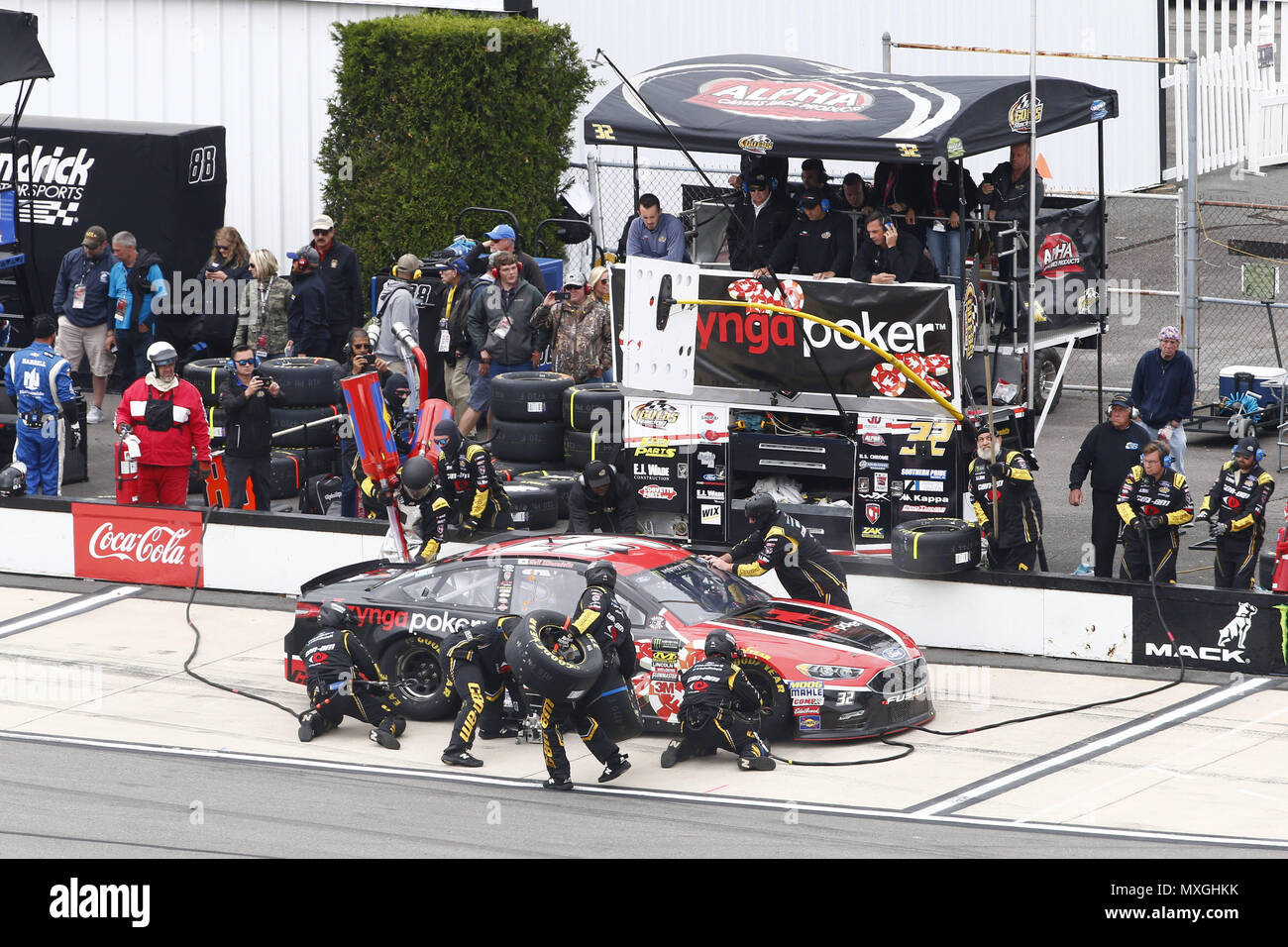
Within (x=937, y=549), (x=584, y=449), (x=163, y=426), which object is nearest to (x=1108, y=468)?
(x=937, y=549)

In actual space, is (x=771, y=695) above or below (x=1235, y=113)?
below

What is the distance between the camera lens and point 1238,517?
46.4 feet

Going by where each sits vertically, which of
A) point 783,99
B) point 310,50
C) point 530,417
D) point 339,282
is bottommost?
point 530,417

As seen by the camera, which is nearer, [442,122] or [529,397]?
[529,397]

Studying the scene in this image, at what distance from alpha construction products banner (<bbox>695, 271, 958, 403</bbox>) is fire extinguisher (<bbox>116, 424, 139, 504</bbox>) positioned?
512 centimetres

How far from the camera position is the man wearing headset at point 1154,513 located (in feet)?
46.7

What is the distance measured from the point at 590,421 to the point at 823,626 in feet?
17.1

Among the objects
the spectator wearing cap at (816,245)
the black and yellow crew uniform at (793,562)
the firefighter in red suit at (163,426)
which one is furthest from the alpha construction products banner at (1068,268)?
the firefighter in red suit at (163,426)

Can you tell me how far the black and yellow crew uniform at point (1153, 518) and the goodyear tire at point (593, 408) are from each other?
15.9ft

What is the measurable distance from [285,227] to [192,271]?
2883 millimetres

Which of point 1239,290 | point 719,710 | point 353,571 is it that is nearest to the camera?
point 719,710

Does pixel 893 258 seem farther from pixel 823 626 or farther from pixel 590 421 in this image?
pixel 823 626

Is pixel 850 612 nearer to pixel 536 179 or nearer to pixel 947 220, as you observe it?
pixel 947 220

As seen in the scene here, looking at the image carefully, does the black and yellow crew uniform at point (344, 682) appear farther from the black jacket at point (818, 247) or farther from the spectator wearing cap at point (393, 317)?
the spectator wearing cap at point (393, 317)
